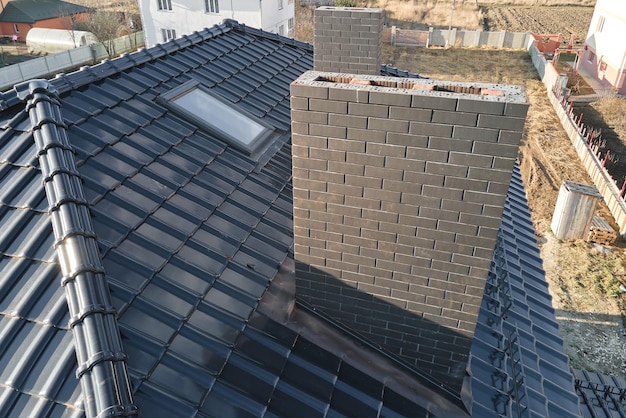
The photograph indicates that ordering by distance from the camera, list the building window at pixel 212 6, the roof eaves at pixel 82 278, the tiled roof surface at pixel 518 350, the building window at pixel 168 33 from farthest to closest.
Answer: the building window at pixel 168 33 < the building window at pixel 212 6 < the tiled roof surface at pixel 518 350 < the roof eaves at pixel 82 278

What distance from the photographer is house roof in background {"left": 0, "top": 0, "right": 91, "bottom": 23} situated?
41.9 m

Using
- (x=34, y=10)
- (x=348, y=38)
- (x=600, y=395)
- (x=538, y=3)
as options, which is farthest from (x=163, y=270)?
(x=538, y=3)

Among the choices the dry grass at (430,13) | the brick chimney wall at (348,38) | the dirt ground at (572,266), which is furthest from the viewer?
the dry grass at (430,13)

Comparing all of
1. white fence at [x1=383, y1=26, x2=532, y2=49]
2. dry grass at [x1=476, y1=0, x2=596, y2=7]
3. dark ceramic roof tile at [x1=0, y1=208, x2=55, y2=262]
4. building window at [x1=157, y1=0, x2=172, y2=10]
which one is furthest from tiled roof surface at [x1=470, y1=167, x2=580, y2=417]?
dry grass at [x1=476, y1=0, x2=596, y2=7]

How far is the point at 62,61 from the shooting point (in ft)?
114

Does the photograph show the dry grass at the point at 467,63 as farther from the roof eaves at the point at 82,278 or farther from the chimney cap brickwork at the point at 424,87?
the roof eaves at the point at 82,278

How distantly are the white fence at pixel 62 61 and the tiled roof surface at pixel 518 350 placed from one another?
35.3 m

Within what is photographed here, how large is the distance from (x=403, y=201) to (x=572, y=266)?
608 inches

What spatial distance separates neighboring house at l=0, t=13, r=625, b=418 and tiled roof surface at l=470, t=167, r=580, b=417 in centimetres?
3

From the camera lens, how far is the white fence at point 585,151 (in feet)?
59.7

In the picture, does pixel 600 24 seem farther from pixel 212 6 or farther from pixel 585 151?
pixel 212 6

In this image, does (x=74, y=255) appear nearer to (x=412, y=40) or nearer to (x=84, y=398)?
(x=84, y=398)

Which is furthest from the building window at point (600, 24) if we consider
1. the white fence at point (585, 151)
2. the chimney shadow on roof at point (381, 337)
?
the chimney shadow on roof at point (381, 337)

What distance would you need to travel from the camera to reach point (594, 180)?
20750mm
